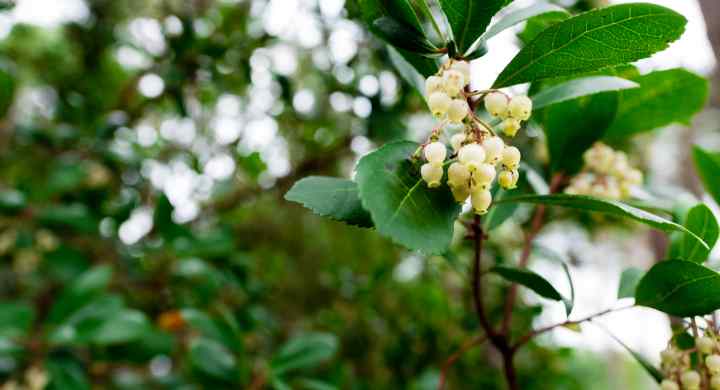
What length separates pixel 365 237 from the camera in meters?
2.90

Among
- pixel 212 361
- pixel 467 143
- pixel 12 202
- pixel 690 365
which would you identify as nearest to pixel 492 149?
pixel 467 143

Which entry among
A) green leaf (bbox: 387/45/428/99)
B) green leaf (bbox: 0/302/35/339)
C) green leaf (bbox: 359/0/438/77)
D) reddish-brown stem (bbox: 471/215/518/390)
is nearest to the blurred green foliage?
green leaf (bbox: 0/302/35/339)

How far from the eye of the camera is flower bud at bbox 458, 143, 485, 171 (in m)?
0.59

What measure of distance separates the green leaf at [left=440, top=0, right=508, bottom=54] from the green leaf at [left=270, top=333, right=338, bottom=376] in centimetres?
98

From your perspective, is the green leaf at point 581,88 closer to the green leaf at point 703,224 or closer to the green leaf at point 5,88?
the green leaf at point 703,224

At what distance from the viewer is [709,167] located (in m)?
0.90

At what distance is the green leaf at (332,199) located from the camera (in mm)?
628

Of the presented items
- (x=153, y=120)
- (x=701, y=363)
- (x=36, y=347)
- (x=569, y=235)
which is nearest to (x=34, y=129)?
(x=36, y=347)

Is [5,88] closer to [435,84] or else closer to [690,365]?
[435,84]

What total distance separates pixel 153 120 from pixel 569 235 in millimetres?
2287

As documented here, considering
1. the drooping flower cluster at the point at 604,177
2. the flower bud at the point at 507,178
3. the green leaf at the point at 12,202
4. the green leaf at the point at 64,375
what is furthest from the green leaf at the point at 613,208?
the green leaf at the point at 12,202

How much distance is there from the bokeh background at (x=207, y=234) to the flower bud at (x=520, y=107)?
673 mm

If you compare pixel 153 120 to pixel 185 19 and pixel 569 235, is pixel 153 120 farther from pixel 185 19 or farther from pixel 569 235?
pixel 569 235

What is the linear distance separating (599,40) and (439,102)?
0.66 ft
